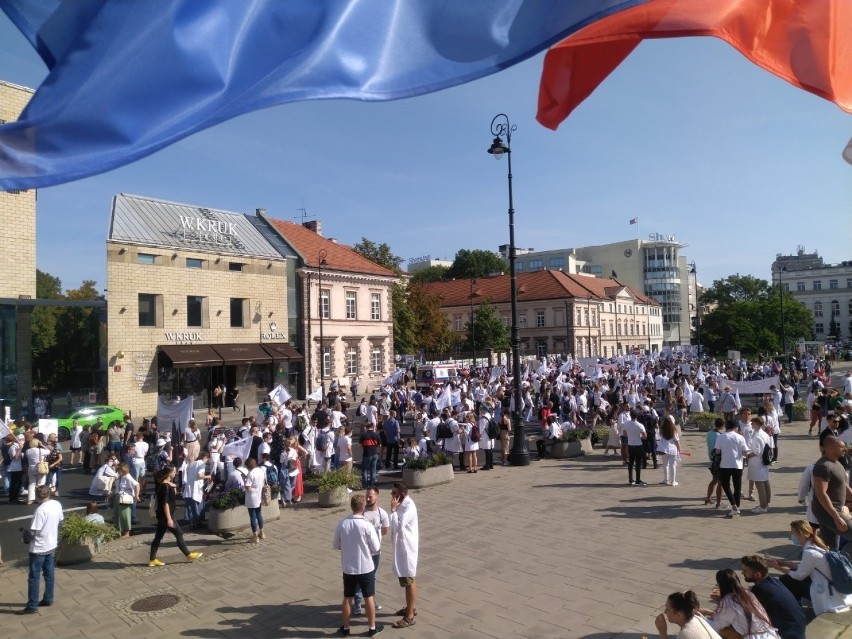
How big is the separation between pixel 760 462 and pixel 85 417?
76.9 ft

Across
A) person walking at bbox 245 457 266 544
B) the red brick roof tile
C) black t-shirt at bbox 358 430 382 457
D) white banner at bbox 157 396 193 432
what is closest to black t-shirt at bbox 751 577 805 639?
person walking at bbox 245 457 266 544

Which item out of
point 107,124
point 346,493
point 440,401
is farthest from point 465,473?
point 107,124

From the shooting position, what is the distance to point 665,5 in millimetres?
3752

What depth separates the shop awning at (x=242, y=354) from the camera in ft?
118

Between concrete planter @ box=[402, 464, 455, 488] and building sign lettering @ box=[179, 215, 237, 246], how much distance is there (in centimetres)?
2627

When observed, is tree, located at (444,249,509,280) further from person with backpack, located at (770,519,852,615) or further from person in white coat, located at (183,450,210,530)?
person with backpack, located at (770,519,852,615)

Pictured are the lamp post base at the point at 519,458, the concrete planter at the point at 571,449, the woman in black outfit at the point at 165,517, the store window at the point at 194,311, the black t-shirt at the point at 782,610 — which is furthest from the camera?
the store window at the point at 194,311

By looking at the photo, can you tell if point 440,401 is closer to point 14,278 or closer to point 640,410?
point 640,410

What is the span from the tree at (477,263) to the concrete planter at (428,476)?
78774 mm

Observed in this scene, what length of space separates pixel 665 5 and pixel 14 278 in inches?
1301

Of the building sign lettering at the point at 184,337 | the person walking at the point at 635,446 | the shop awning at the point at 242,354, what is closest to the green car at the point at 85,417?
the building sign lettering at the point at 184,337

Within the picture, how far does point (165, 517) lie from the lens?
394 inches

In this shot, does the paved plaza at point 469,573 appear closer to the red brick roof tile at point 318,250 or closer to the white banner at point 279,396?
the white banner at point 279,396

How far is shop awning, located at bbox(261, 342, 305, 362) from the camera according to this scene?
1525 inches
